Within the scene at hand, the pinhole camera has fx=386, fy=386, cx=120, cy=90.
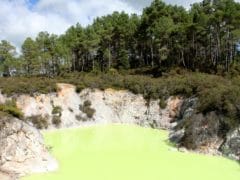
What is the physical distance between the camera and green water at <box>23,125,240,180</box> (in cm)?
1720

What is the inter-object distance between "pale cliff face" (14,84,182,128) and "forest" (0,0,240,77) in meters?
9.96

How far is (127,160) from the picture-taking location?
2028cm

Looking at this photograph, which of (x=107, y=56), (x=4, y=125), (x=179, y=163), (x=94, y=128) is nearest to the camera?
(x=4, y=125)

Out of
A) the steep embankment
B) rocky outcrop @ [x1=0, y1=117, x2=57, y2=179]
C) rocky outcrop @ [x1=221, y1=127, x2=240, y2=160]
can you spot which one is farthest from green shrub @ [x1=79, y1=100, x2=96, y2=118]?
rocky outcrop @ [x1=0, y1=117, x2=57, y2=179]

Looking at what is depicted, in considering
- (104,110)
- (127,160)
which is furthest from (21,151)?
(104,110)

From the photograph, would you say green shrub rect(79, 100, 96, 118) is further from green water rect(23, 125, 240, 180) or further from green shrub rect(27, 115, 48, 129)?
green water rect(23, 125, 240, 180)

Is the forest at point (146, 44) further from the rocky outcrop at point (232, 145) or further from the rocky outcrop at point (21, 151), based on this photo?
the rocky outcrop at point (21, 151)

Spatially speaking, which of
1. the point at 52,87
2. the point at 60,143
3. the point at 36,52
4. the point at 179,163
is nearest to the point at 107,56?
the point at 36,52

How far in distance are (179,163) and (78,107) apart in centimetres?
1563

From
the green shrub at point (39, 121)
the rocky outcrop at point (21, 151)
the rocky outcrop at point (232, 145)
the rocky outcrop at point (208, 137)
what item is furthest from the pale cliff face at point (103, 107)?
the rocky outcrop at point (21, 151)

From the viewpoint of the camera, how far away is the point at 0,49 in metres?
58.9

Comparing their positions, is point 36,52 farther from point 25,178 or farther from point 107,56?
point 25,178

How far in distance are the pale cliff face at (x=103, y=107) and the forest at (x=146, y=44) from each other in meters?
9.96

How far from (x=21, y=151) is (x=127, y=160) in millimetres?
5585
